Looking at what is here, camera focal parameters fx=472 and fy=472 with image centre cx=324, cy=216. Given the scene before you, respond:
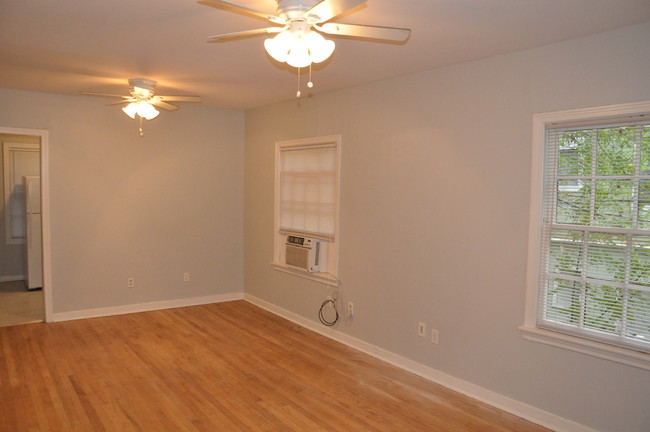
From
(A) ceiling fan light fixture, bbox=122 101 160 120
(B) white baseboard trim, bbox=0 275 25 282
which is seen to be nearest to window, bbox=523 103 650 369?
(A) ceiling fan light fixture, bbox=122 101 160 120

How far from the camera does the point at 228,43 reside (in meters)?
3.24

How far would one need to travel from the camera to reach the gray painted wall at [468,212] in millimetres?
2889

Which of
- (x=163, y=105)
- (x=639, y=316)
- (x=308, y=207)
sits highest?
(x=163, y=105)

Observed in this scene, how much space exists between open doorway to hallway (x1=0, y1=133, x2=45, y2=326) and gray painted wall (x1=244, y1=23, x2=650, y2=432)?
4.59m

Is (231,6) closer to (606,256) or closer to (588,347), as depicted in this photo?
(606,256)

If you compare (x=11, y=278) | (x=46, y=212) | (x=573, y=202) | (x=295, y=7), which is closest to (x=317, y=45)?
(x=295, y=7)

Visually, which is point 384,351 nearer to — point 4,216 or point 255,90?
point 255,90

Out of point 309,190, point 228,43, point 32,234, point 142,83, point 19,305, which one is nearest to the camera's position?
point 228,43

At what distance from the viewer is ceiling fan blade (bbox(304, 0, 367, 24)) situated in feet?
6.47

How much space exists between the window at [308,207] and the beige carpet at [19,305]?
292cm

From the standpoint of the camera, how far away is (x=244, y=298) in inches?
256

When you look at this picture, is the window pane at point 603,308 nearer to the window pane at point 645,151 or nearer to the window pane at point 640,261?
the window pane at point 640,261

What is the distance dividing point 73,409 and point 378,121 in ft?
10.9

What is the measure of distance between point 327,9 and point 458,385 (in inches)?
115
